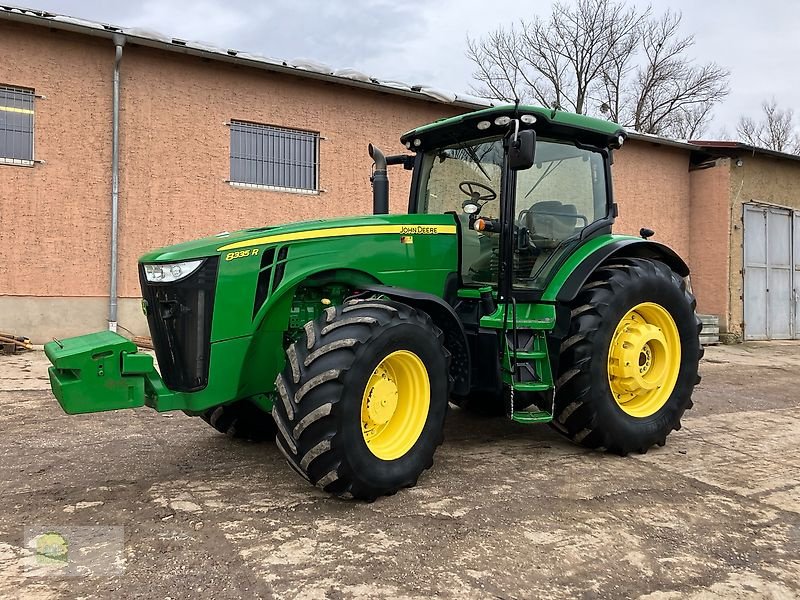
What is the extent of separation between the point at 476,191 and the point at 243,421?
7.51ft

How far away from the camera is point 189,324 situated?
3551 mm

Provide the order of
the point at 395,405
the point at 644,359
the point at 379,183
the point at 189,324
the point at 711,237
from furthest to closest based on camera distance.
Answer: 1. the point at 711,237
2. the point at 379,183
3. the point at 644,359
4. the point at 395,405
5. the point at 189,324

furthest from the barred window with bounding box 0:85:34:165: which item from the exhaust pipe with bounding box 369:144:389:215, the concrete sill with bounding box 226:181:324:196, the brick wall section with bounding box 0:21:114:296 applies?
the exhaust pipe with bounding box 369:144:389:215

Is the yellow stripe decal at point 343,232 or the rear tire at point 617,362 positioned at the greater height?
the yellow stripe decal at point 343,232

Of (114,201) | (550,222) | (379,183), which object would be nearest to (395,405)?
(550,222)

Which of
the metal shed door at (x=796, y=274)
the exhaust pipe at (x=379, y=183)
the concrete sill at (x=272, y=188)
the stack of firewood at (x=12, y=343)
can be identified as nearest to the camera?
the exhaust pipe at (x=379, y=183)

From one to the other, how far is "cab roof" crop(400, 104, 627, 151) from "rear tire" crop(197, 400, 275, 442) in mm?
2315

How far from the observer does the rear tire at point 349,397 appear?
3309 mm

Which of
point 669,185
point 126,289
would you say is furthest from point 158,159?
point 669,185

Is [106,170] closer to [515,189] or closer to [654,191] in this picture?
[515,189]

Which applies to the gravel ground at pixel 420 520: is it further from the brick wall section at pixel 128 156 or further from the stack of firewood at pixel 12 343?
the brick wall section at pixel 128 156

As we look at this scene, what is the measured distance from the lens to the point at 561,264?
4.62 meters

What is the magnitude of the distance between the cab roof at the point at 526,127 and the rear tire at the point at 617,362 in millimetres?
967

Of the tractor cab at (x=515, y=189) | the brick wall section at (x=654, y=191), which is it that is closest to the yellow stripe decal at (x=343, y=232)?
the tractor cab at (x=515, y=189)
